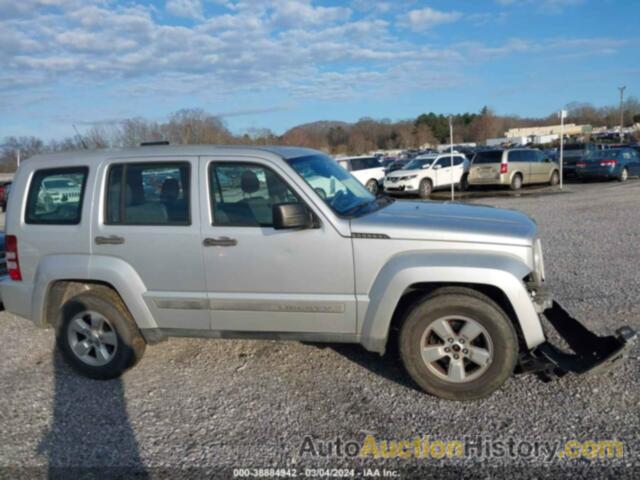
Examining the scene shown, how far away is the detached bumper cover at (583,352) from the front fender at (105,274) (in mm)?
3172

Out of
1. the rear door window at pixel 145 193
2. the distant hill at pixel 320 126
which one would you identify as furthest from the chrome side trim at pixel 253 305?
the distant hill at pixel 320 126

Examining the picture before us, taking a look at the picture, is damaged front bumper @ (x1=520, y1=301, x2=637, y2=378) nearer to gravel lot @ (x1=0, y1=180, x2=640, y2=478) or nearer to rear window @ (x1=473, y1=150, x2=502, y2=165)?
gravel lot @ (x1=0, y1=180, x2=640, y2=478)

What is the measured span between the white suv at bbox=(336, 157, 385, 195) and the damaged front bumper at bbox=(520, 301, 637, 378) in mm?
18031

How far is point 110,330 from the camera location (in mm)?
4543

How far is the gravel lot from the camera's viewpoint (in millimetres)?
3342

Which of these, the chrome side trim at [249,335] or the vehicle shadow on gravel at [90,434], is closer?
the vehicle shadow on gravel at [90,434]

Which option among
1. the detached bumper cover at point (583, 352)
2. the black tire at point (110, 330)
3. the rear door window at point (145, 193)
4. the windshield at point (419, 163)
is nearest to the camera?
the detached bumper cover at point (583, 352)

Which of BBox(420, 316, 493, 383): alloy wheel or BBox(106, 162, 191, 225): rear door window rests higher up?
BBox(106, 162, 191, 225): rear door window

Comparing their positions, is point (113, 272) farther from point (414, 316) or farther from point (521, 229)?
point (521, 229)

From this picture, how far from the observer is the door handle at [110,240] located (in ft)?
14.0

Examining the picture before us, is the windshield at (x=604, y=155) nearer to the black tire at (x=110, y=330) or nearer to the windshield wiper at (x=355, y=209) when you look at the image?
the windshield wiper at (x=355, y=209)

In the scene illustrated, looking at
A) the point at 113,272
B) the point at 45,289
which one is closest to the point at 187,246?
the point at 113,272

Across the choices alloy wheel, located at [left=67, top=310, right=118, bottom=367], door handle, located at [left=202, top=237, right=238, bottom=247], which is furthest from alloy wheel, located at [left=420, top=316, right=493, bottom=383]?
alloy wheel, located at [left=67, top=310, right=118, bottom=367]

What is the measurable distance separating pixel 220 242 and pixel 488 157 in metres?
19.1
